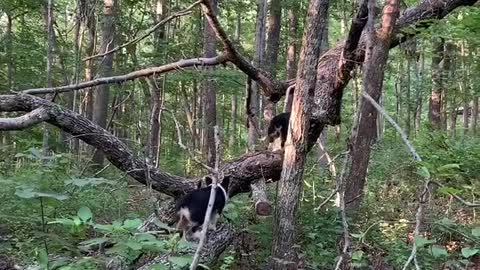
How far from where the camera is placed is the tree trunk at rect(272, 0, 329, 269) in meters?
5.53

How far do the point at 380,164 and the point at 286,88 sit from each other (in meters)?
5.07

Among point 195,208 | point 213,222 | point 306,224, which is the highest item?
point 195,208

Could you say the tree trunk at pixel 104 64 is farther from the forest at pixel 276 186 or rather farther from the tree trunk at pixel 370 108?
the tree trunk at pixel 370 108

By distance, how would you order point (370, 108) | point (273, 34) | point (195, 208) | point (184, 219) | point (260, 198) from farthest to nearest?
point (273, 34) → point (370, 108) → point (260, 198) → point (184, 219) → point (195, 208)

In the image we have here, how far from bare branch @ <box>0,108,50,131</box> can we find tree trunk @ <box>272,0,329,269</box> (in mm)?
2977

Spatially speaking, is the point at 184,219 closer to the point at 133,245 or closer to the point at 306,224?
the point at 306,224

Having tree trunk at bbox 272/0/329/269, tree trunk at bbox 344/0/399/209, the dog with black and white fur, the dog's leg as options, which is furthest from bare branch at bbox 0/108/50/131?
tree trunk at bbox 344/0/399/209

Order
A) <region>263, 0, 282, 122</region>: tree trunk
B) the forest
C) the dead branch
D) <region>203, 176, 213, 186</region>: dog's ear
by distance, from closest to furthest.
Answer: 1. the forest
2. <region>203, 176, 213, 186</region>: dog's ear
3. the dead branch
4. <region>263, 0, 282, 122</region>: tree trunk

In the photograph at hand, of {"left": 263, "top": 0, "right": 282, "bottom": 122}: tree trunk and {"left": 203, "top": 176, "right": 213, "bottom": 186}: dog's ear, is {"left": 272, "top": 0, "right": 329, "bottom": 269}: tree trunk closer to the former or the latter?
{"left": 203, "top": 176, "right": 213, "bottom": 186}: dog's ear

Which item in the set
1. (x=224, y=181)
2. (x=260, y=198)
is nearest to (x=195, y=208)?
(x=224, y=181)

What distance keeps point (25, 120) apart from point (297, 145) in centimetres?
315

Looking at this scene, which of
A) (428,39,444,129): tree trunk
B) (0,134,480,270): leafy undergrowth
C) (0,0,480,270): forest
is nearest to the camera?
(0,0,480,270): forest

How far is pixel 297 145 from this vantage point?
563 cm

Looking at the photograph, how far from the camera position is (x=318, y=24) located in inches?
216
